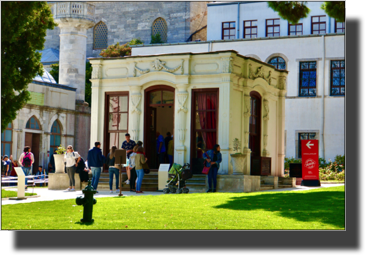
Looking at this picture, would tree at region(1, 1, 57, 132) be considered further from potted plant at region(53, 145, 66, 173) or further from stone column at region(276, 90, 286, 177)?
stone column at region(276, 90, 286, 177)

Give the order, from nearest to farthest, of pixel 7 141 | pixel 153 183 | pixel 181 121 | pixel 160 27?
pixel 153 183 < pixel 181 121 < pixel 7 141 < pixel 160 27

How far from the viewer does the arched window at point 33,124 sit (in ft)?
103

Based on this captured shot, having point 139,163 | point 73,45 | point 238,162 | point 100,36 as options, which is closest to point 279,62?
point 73,45

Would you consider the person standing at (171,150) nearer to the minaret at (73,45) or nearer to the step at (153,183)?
the step at (153,183)

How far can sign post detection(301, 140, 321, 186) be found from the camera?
2170 centimetres

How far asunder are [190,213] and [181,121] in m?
7.92

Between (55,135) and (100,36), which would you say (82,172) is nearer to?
(55,135)

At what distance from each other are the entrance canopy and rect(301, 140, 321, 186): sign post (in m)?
1.43

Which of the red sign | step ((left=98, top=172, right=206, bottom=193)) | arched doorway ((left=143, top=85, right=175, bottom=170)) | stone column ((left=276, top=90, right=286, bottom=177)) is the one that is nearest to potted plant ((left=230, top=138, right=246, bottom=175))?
step ((left=98, top=172, right=206, bottom=193))

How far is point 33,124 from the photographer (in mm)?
31688

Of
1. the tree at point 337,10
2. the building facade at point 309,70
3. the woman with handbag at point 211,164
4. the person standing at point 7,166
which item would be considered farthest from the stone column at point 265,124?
the building facade at point 309,70
